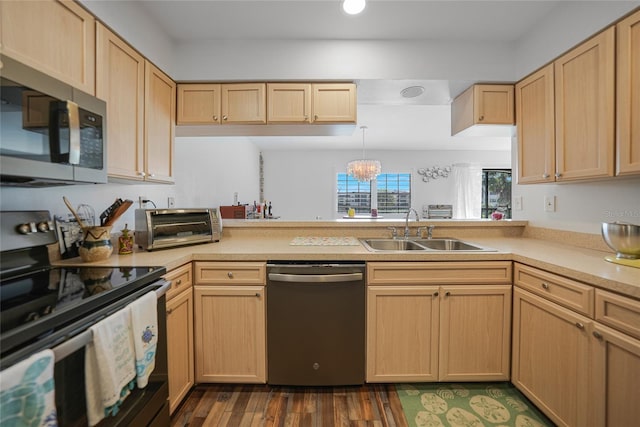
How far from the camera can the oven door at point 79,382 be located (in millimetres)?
727

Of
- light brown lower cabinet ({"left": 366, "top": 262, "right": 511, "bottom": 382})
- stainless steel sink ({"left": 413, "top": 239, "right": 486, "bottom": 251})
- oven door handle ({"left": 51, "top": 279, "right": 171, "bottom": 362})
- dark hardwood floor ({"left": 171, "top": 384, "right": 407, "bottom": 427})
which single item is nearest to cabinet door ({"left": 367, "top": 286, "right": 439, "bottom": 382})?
light brown lower cabinet ({"left": 366, "top": 262, "right": 511, "bottom": 382})

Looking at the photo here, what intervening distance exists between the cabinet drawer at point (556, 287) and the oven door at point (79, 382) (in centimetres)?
182

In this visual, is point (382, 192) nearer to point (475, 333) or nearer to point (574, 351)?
point (475, 333)

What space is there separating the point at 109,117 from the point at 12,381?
50.7 inches

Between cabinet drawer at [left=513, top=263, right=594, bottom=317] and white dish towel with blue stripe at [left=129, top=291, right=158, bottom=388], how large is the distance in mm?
1787

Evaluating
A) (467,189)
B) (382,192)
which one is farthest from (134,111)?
(467,189)

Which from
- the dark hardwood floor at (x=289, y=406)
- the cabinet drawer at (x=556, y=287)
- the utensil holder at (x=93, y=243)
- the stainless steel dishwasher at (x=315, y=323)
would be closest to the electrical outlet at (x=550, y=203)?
the cabinet drawer at (x=556, y=287)

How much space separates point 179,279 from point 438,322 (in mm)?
1512

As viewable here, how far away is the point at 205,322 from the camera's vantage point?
1685 mm

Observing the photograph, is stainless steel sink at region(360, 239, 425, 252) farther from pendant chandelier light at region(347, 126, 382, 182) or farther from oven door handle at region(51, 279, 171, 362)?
pendant chandelier light at region(347, 126, 382, 182)

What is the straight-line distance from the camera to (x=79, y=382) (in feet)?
2.73

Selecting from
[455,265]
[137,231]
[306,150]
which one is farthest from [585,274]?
[306,150]

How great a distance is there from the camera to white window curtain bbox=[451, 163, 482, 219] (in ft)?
22.4

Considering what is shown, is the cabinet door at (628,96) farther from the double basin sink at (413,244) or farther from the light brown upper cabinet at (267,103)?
the light brown upper cabinet at (267,103)
